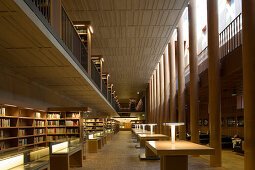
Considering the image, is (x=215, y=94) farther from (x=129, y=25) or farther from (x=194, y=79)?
(x=129, y=25)

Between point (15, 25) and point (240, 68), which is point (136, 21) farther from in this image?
point (15, 25)

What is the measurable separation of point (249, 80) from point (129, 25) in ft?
21.4

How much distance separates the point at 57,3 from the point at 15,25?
2.35 metres

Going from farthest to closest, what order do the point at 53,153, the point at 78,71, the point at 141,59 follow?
A: 1. the point at 141,59
2. the point at 78,71
3. the point at 53,153

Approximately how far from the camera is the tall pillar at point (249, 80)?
573 centimetres

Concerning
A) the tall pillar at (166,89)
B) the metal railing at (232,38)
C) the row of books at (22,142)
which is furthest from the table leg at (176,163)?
the tall pillar at (166,89)

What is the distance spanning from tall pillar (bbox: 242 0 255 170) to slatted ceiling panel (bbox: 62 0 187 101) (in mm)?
3838

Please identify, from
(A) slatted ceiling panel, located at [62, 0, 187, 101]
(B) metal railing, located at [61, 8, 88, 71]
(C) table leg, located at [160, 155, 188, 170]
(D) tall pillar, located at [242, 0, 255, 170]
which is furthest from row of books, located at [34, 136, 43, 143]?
(D) tall pillar, located at [242, 0, 255, 170]

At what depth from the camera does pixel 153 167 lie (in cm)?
836

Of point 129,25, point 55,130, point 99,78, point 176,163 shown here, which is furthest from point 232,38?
point 99,78

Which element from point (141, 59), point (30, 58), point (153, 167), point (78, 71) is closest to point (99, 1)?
point (78, 71)

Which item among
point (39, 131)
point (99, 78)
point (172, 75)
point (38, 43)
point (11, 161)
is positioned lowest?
point (39, 131)

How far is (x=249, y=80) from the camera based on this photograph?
228 inches

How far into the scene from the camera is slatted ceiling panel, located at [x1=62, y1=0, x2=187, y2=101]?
9.59 m
